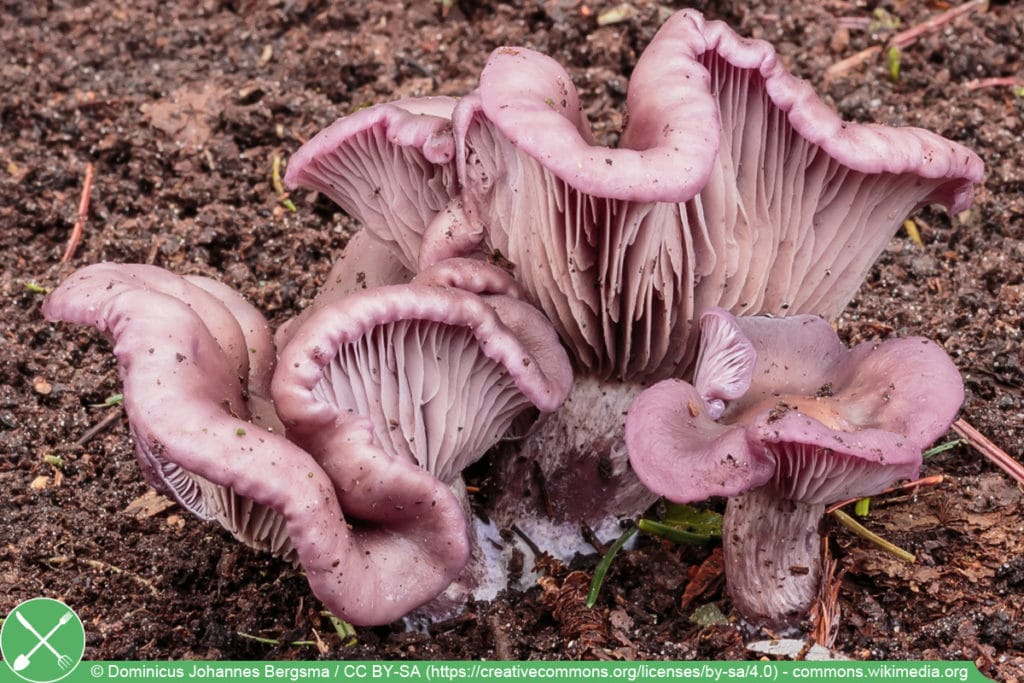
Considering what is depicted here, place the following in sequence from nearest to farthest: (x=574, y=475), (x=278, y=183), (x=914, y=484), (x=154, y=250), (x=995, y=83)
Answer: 1. (x=574, y=475)
2. (x=914, y=484)
3. (x=154, y=250)
4. (x=278, y=183)
5. (x=995, y=83)

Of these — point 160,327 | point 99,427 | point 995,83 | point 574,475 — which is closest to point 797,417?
point 574,475

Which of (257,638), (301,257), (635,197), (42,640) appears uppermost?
(635,197)

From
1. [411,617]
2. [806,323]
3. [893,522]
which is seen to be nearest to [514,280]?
[806,323]

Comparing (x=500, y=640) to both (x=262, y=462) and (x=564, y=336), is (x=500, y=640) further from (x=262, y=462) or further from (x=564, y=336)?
(x=262, y=462)

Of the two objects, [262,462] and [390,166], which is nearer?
[262,462]

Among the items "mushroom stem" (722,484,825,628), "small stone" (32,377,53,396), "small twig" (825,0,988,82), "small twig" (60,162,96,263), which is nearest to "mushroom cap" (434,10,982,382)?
"mushroom stem" (722,484,825,628)

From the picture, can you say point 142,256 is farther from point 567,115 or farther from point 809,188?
point 809,188
